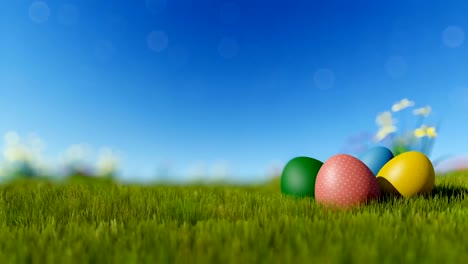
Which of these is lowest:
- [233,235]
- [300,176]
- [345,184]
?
[233,235]

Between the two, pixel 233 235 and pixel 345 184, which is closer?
pixel 233 235

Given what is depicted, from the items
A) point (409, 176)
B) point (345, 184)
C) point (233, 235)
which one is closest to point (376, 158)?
point (409, 176)

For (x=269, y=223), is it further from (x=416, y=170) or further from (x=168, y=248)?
(x=416, y=170)

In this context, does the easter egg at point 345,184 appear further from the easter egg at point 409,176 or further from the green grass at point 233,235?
the easter egg at point 409,176

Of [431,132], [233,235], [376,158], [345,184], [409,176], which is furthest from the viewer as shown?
[431,132]

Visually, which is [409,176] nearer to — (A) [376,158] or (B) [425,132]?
(A) [376,158]

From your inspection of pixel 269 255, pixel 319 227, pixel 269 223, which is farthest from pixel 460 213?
pixel 269 255

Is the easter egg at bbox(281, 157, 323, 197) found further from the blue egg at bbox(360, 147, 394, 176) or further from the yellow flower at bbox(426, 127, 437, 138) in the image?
the yellow flower at bbox(426, 127, 437, 138)
